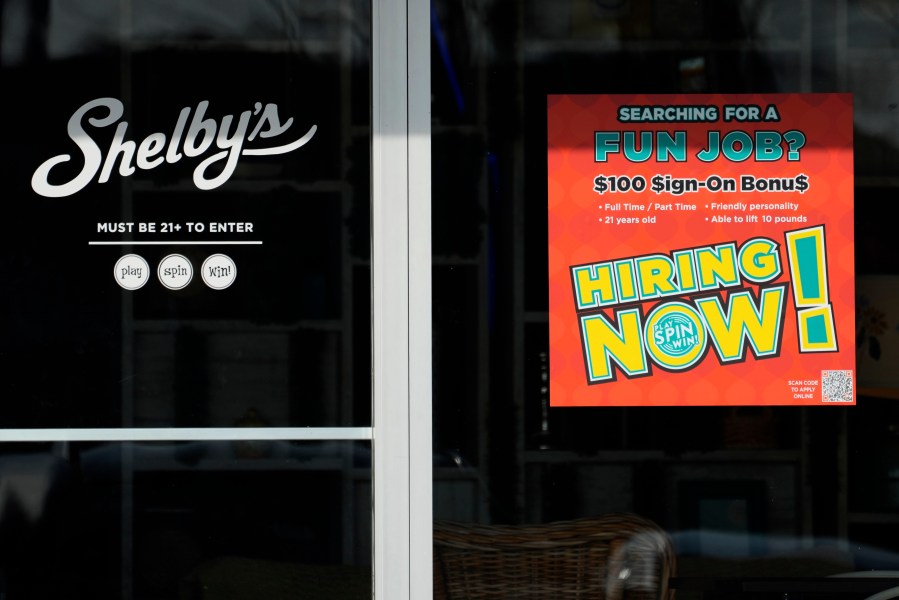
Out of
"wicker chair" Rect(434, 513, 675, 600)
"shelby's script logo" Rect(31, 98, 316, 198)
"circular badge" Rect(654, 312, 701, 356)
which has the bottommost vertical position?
"wicker chair" Rect(434, 513, 675, 600)

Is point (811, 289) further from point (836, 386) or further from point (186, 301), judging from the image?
point (186, 301)

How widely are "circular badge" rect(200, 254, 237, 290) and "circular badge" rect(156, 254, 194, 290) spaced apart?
4 centimetres

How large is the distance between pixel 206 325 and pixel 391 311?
0.54m

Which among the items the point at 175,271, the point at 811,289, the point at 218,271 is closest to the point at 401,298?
the point at 218,271

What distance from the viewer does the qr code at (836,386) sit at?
355cm

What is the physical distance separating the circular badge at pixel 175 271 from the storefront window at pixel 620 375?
72cm

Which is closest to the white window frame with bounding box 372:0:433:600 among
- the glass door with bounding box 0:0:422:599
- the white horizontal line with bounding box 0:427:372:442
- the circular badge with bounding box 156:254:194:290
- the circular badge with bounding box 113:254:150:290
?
the glass door with bounding box 0:0:422:599

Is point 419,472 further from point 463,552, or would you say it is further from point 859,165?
point 859,165

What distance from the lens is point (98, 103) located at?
3.55 metres

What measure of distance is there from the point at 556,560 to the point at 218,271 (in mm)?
1304

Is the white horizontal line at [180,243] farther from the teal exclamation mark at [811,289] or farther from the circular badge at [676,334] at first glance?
the teal exclamation mark at [811,289]

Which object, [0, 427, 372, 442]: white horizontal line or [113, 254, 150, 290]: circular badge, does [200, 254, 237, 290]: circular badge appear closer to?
[113, 254, 150, 290]: circular badge

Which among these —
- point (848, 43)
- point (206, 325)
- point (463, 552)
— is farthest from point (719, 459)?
point (206, 325)

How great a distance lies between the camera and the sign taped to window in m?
3.54
